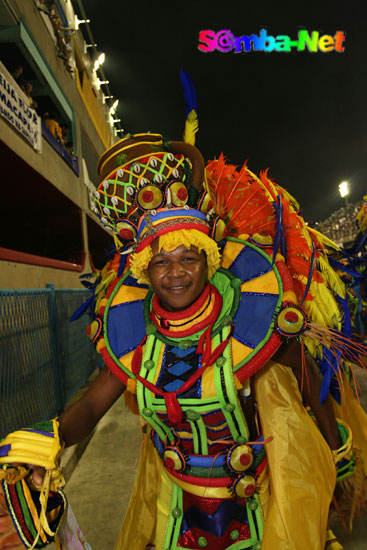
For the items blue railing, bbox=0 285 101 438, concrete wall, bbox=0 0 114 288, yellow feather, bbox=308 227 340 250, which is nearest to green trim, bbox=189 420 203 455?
yellow feather, bbox=308 227 340 250

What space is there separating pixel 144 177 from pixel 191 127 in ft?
1.20

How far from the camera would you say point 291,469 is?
1.49 metres

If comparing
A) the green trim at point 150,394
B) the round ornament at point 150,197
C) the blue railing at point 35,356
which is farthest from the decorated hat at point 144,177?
the blue railing at point 35,356

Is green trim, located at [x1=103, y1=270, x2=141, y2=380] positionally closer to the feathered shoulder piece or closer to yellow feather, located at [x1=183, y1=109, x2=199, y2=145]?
the feathered shoulder piece

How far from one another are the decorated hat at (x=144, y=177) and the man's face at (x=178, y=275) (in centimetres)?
20

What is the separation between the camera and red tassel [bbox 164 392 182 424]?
1446mm

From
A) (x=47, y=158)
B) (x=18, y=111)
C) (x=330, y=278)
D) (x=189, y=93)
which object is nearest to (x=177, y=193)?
(x=189, y=93)

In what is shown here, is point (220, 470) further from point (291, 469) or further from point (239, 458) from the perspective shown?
point (291, 469)

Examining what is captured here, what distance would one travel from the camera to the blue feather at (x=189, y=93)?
5.55 ft

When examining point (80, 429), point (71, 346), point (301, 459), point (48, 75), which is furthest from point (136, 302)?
point (48, 75)

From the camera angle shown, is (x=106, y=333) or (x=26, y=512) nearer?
(x=26, y=512)

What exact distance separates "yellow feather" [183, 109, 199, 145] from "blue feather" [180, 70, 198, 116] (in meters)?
0.03

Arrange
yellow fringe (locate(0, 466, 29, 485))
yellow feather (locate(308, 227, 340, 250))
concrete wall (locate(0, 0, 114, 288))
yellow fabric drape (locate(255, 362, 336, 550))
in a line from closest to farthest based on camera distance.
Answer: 1. yellow fringe (locate(0, 466, 29, 485))
2. yellow fabric drape (locate(255, 362, 336, 550))
3. yellow feather (locate(308, 227, 340, 250))
4. concrete wall (locate(0, 0, 114, 288))

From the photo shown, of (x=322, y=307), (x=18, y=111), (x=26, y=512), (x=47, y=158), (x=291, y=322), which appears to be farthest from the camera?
(x=47, y=158)
